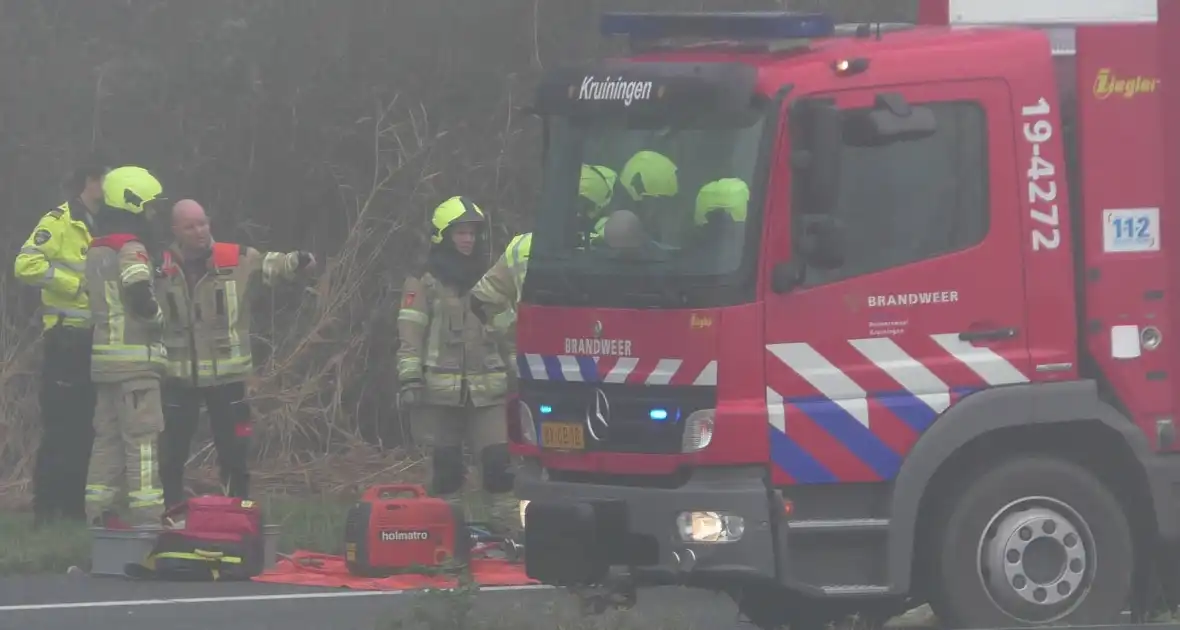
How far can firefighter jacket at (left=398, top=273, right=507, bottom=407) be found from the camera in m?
12.0

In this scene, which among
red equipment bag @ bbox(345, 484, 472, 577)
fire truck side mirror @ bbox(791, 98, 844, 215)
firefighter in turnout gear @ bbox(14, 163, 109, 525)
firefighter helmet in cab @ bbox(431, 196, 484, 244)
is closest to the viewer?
fire truck side mirror @ bbox(791, 98, 844, 215)

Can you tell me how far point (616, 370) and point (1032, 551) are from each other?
1.70 m

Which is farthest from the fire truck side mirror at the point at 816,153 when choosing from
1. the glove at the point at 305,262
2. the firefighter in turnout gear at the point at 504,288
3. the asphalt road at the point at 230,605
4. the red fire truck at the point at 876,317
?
the glove at the point at 305,262

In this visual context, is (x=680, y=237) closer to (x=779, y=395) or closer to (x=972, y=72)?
(x=779, y=395)

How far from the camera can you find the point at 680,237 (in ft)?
27.3

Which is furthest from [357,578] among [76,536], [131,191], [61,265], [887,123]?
[887,123]

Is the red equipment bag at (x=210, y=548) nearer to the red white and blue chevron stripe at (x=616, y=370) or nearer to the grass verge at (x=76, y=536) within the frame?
the grass verge at (x=76, y=536)

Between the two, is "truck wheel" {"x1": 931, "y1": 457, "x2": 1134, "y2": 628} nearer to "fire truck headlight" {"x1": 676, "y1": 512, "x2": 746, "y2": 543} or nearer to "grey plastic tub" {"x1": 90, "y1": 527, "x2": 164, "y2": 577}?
"fire truck headlight" {"x1": 676, "y1": 512, "x2": 746, "y2": 543}

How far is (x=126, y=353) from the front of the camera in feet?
39.8

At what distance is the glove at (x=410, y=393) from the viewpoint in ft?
39.0

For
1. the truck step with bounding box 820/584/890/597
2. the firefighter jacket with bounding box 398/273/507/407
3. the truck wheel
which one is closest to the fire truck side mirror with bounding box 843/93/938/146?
the truck wheel

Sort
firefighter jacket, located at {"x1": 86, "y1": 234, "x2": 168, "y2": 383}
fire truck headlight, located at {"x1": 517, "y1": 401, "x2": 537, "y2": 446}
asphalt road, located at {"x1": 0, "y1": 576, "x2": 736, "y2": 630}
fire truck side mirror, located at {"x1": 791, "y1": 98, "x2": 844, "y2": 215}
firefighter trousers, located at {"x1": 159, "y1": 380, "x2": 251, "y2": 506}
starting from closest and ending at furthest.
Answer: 1. fire truck side mirror, located at {"x1": 791, "y1": 98, "x2": 844, "y2": 215}
2. fire truck headlight, located at {"x1": 517, "y1": 401, "x2": 537, "y2": 446}
3. asphalt road, located at {"x1": 0, "y1": 576, "x2": 736, "y2": 630}
4. firefighter jacket, located at {"x1": 86, "y1": 234, "x2": 168, "y2": 383}
5. firefighter trousers, located at {"x1": 159, "y1": 380, "x2": 251, "y2": 506}

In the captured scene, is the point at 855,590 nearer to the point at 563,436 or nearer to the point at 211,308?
the point at 563,436

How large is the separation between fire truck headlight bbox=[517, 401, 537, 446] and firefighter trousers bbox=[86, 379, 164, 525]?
145 inches
